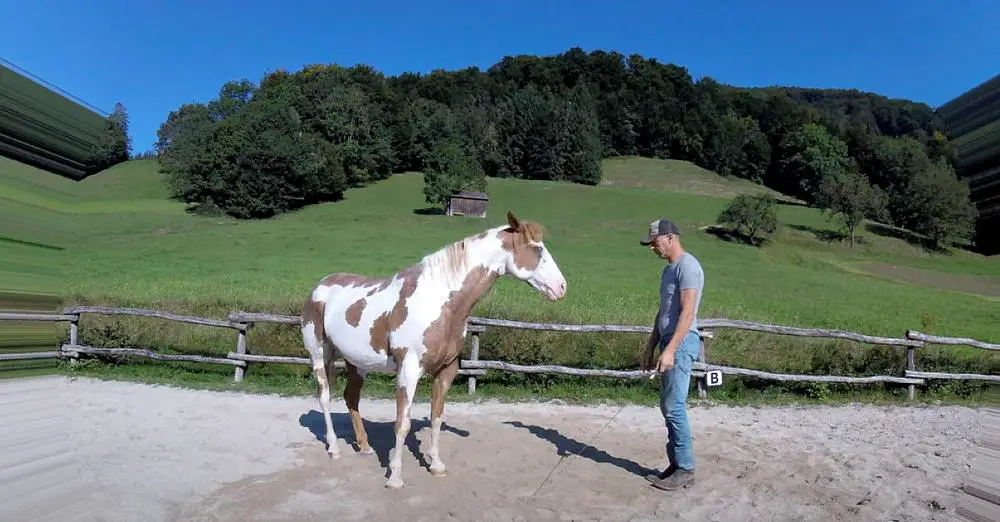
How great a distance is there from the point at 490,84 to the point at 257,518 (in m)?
105

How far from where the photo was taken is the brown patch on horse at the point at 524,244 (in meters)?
5.30

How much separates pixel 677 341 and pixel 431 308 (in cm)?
205

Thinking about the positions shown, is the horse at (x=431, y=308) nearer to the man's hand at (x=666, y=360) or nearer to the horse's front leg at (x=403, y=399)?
the horse's front leg at (x=403, y=399)

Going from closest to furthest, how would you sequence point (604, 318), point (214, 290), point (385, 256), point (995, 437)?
1. point (995, 437)
2. point (604, 318)
3. point (214, 290)
4. point (385, 256)

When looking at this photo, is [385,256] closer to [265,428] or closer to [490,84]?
[265,428]

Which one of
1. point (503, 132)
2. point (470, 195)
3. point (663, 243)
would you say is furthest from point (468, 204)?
point (663, 243)

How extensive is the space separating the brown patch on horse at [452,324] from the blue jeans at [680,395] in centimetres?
169

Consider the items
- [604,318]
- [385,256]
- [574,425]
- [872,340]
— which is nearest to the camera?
[574,425]

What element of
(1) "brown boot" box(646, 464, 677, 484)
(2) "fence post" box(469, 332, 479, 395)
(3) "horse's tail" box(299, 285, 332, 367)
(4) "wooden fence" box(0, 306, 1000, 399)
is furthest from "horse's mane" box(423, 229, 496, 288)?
(2) "fence post" box(469, 332, 479, 395)

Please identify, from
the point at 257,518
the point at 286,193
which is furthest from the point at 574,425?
the point at 286,193

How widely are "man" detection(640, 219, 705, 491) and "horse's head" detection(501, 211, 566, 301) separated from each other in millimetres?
923

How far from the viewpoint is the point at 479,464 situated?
582 centimetres

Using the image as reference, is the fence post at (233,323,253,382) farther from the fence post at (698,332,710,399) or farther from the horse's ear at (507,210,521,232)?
the fence post at (698,332,710,399)

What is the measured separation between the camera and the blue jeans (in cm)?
502
